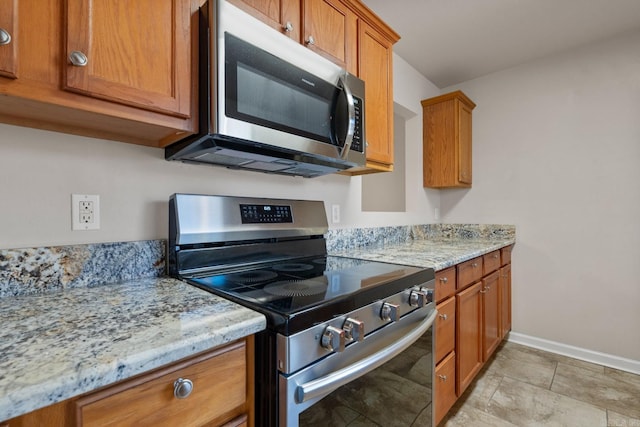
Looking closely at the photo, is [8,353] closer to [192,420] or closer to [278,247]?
[192,420]

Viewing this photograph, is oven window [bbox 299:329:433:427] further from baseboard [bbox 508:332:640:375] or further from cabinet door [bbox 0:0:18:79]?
baseboard [bbox 508:332:640:375]

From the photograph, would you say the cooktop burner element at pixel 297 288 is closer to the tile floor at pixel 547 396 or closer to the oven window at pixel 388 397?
the oven window at pixel 388 397

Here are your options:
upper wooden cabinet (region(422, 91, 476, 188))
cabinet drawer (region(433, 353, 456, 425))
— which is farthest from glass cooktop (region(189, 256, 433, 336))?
upper wooden cabinet (region(422, 91, 476, 188))

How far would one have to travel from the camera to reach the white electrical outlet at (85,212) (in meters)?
0.97

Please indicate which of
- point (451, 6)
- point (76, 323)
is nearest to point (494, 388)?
point (76, 323)

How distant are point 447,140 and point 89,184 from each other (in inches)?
103

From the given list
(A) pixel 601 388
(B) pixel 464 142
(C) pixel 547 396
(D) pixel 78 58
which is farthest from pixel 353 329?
(B) pixel 464 142

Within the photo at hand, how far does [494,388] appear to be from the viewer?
195cm

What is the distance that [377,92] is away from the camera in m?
1.66

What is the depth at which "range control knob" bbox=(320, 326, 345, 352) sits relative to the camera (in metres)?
0.77

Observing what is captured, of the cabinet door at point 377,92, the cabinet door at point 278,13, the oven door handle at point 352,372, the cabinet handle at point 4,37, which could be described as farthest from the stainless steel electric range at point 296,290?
the cabinet door at point 278,13

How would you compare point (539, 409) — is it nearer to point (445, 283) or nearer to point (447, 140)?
point (445, 283)

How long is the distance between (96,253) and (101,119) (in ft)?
1.42

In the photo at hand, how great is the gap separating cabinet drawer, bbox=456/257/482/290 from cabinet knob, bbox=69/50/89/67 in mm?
1721
